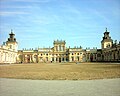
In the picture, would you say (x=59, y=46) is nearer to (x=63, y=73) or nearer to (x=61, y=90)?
(x=63, y=73)

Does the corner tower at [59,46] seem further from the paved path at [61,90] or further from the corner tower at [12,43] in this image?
the paved path at [61,90]

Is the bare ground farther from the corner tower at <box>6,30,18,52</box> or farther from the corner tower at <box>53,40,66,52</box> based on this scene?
the corner tower at <box>53,40,66,52</box>

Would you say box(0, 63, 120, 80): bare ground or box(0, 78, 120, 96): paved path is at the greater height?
box(0, 63, 120, 80): bare ground

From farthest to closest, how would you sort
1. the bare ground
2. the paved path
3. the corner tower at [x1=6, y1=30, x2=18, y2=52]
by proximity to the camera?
1. the corner tower at [x1=6, y1=30, x2=18, y2=52]
2. the bare ground
3. the paved path

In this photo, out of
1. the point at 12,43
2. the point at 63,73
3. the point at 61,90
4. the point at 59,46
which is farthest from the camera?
the point at 59,46

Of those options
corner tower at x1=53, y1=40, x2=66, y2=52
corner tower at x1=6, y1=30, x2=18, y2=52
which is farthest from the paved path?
corner tower at x1=53, y1=40, x2=66, y2=52

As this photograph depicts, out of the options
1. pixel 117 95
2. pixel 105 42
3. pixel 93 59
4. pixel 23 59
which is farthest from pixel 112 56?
pixel 117 95

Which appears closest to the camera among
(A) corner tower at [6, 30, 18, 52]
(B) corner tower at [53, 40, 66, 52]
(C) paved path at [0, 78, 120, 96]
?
(C) paved path at [0, 78, 120, 96]

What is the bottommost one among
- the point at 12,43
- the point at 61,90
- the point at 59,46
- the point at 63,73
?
the point at 61,90

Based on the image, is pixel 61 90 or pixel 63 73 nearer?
pixel 61 90

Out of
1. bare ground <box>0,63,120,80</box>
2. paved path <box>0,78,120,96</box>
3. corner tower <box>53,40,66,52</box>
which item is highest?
corner tower <box>53,40,66,52</box>

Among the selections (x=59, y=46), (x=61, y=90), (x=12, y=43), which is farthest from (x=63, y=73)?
(x=59, y=46)

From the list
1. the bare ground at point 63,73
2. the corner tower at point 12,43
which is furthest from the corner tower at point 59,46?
the bare ground at point 63,73

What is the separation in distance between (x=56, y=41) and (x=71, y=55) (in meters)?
10.8
